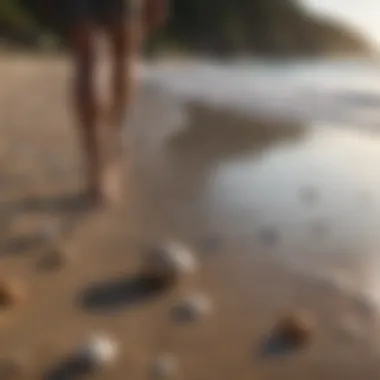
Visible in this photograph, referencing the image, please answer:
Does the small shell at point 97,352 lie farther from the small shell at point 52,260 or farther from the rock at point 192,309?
the small shell at point 52,260

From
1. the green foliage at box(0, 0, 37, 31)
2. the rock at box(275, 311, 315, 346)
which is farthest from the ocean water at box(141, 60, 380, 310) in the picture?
the green foliage at box(0, 0, 37, 31)

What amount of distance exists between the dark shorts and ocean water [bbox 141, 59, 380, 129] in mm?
1962

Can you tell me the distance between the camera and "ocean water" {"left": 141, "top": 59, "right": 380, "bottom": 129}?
13.2 feet

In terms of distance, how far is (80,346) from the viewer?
1126 millimetres

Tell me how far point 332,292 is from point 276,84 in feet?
13.9

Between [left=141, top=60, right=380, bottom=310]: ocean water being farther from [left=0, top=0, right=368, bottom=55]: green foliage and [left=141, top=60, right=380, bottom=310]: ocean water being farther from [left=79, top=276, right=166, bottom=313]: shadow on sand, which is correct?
[left=0, top=0, right=368, bottom=55]: green foliage

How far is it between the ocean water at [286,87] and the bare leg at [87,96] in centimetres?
196

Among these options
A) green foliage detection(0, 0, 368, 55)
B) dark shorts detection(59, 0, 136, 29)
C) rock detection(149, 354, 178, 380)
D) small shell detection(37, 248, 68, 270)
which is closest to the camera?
rock detection(149, 354, 178, 380)

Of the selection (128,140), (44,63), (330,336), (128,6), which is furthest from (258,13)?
(330,336)

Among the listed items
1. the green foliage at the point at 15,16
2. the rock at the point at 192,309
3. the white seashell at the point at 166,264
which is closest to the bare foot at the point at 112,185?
the white seashell at the point at 166,264

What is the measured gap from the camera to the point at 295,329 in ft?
3.91

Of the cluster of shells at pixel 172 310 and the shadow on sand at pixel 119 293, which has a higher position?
the cluster of shells at pixel 172 310

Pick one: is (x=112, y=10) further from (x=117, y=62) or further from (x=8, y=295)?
(x=8, y=295)

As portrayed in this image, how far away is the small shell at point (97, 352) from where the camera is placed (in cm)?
109
